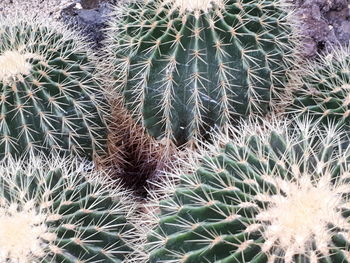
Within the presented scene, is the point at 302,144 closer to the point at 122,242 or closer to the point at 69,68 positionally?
the point at 122,242

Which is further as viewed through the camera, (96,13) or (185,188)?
(96,13)

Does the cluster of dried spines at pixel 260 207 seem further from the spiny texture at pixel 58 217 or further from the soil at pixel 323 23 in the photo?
the soil at pixel 323 23

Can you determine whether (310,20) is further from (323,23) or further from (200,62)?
(200,62)

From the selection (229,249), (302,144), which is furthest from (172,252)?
(302,144)

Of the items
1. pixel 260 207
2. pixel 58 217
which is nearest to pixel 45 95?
pixel 58 217

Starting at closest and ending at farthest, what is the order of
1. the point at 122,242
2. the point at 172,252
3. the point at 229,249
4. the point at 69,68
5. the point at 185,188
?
the point at 229,249, the point at 172,252, the point at 185,188, the point at 122,242, the point at 69,68

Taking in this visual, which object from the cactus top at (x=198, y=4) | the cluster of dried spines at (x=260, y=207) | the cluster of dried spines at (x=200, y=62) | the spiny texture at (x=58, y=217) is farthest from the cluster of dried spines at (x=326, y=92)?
the spiny texture at (x=58, y=217)

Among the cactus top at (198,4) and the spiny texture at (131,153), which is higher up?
the cactus top at (198,4)
